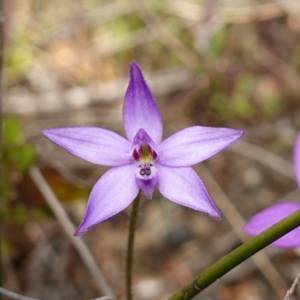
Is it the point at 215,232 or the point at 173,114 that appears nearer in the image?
the point at 215,232

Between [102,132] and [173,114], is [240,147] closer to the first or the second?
[173,114]

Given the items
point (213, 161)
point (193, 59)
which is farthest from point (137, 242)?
point (193, 59)

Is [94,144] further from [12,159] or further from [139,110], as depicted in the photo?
[12,159]

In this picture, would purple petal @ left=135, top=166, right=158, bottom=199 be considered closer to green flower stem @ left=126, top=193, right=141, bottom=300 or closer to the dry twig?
green flower stem @ left=126, top=193, right=141, bottom=300

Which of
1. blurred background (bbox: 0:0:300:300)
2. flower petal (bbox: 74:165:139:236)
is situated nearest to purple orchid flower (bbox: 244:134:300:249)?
flower petal (bbox: 74:165:139:236)

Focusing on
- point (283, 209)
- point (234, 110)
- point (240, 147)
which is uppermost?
point (234, 110)

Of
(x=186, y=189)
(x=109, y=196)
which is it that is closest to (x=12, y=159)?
(x=109, y=196)
